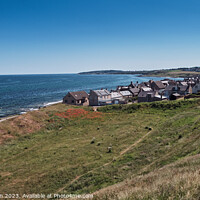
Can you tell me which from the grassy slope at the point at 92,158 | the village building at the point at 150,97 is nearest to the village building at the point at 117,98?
the village building at the point at 150,97

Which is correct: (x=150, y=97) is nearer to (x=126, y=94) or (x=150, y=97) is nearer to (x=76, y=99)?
(x=126, y=94)

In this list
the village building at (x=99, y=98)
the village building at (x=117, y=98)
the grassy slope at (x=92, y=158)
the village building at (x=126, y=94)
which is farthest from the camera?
the village building at (x=126, y=94)

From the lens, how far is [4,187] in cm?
1770

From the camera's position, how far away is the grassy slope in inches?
571

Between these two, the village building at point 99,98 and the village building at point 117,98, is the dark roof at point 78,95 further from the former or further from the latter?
the village building at point 117,98

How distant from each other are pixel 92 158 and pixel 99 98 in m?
48.0

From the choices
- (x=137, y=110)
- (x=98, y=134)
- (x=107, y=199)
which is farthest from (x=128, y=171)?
(x=137, y=110)

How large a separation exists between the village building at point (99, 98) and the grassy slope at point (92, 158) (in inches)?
1120

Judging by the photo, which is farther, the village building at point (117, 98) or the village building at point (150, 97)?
the village building at point (117, 98)

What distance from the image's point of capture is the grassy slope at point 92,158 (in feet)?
47.6

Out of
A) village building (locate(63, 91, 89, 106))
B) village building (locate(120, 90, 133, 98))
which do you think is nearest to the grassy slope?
village building (locate(63, 91, 89, 106))

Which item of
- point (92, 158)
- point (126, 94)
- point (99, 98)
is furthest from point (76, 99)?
point (92, 158)

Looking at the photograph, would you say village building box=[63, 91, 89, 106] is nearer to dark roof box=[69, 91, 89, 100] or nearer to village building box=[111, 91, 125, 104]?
dark roof box=[69, 91, 89, 100]

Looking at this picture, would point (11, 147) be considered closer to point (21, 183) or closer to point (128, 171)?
point (21, 183)
